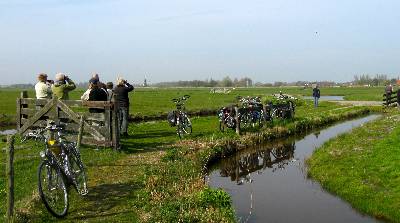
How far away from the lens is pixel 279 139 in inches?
926

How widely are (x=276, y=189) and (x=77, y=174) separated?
6.52 meters

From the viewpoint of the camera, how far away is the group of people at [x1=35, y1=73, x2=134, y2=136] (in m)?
16.4

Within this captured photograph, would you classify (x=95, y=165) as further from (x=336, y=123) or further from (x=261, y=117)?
(x=336, y=123)

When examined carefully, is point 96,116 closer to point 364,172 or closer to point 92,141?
point 92,141

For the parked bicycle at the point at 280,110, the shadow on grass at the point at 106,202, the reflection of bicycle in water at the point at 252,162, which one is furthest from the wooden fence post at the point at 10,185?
the parked bicycle at the point at 280,110

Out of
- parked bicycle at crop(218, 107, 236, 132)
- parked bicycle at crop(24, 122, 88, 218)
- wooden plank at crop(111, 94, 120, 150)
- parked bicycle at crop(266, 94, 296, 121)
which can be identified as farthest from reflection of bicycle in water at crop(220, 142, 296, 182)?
parked bicycle at crop(24, 122, 88, 218)

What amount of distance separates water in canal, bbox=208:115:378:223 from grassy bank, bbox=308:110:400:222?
338mm

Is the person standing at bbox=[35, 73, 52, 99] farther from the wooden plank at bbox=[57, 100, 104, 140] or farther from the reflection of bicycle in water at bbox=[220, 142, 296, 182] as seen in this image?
the reflection of bicycle in water at bbox=[220, 142, 296, 182]

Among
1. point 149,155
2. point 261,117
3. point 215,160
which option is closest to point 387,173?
point 215,160

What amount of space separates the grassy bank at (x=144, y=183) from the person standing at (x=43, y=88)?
6.42ft

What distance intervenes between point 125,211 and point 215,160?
8.37 m

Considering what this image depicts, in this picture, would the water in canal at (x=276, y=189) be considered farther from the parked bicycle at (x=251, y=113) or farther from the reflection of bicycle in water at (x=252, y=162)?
the parked bicycle at (x=251, y=113)

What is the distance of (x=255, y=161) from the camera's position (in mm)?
17781

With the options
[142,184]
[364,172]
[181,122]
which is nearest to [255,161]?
[181,122]
